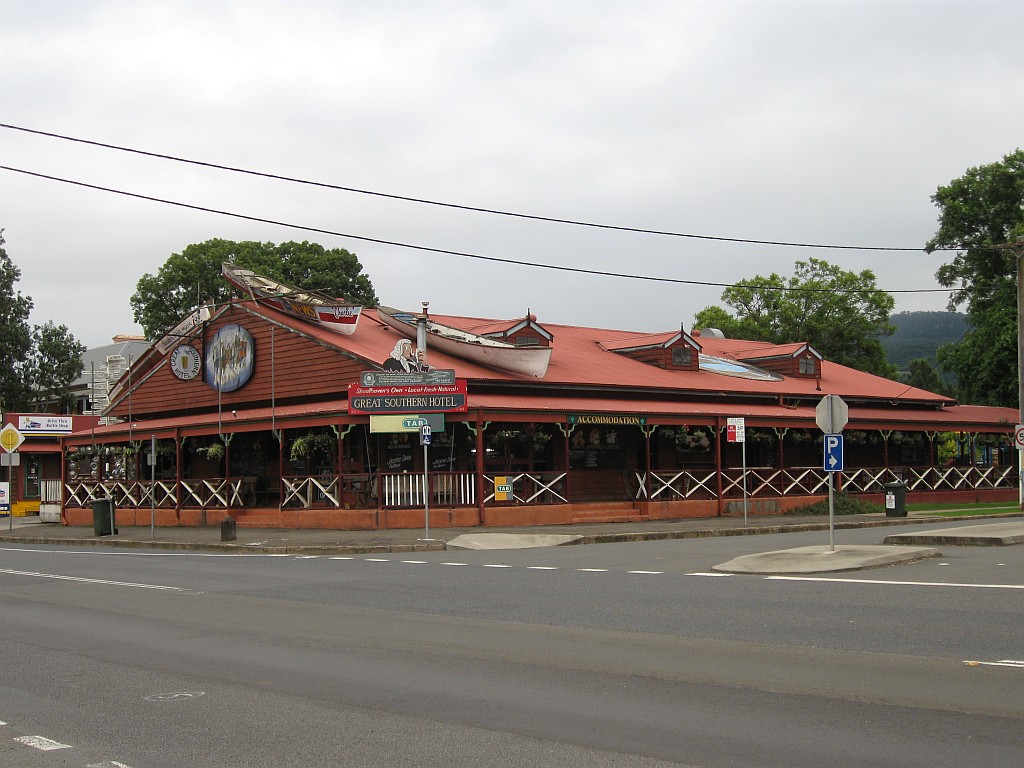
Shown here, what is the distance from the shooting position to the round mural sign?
35406 mm

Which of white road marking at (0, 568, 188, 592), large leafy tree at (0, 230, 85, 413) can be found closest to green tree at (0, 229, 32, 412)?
large leafy tree at (0, 230, 85, 413)

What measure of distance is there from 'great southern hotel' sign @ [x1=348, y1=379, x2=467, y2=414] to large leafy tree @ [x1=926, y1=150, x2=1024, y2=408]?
103 feet

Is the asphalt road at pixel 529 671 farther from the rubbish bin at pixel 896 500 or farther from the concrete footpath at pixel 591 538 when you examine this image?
the rubbish bin at pixel 896 500

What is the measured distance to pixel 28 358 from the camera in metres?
65.2

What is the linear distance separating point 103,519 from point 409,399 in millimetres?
10675

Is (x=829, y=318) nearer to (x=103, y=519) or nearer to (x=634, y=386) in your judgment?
(x=634, y=386)

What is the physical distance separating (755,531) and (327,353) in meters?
13.5

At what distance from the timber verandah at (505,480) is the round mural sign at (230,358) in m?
2.24

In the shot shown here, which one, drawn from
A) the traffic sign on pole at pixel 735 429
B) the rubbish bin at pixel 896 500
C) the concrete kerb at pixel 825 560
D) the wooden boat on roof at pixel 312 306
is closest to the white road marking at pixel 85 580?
the concrete kerb at pixel 825 560

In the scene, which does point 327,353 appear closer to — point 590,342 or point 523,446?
point 523,446

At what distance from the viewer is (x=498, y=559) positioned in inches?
795

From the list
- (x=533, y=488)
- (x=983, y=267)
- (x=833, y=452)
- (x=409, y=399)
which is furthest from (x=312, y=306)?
(x=983, y=267)

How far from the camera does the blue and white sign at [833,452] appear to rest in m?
18.5

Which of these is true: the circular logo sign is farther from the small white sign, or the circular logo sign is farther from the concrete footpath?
the small white sign
